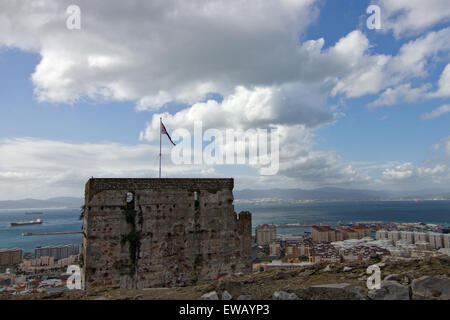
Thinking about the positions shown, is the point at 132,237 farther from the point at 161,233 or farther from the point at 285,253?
the point at 285,253

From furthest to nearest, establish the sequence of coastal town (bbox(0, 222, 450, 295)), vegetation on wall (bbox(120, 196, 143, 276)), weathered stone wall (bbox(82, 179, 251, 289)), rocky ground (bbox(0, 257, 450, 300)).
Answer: coastal town (bbox(0, 222, 450, 295)), vegetation on wall (bbox(120, 196, 143, 276)), weathered stone wall (bbox(82, 179, 251, 289)), rocky ground (bbox(0, 257, 450, 300))

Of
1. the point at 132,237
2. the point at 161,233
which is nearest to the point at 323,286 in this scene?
the point at 161,233

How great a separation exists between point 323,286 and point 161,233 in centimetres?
723

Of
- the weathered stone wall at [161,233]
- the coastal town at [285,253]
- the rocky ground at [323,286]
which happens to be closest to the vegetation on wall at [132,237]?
the weathered stone wall at [161,233]

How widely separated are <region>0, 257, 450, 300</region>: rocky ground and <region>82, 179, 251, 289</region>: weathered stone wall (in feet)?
9.87

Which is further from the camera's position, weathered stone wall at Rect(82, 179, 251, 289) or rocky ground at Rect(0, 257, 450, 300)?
weathered stone wall at Rect(82, 179, 251, 289)

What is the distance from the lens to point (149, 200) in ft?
39.5

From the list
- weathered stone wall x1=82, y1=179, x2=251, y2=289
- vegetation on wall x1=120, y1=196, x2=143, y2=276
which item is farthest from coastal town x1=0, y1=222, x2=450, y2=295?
vegetation on wall x1=120, y1=196, x2=143, y2=276

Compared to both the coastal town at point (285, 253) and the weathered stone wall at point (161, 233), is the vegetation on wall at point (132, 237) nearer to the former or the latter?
the weathered stone wall at point (161, 233)

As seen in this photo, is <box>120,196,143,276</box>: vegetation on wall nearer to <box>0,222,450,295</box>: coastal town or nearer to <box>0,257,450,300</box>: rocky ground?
<box>0,257,450,300</box>: rocky ground

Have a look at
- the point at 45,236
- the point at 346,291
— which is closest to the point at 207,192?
the point at 346,291

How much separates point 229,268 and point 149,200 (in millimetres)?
4649

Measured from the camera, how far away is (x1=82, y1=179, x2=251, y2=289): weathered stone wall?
37.3 ft

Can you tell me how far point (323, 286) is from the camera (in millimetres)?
6793
